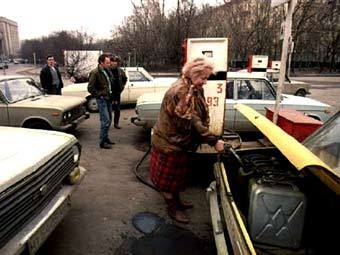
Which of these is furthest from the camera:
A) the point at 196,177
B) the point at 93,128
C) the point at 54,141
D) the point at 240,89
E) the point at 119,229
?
the point at 93,128

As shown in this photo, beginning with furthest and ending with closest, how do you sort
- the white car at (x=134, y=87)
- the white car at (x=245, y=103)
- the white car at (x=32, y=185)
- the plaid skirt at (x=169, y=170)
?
the white car at (x=134, y=87), the white car at (x=245, y=103), the plaid skirt at (x=169, y=170), the white car at (x=32, y=185)

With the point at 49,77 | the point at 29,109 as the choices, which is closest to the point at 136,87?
the point at 49,77

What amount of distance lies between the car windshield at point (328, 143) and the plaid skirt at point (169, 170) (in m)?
1.29

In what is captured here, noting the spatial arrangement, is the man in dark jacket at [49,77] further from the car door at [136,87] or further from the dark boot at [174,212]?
the dark boot at [174,212]

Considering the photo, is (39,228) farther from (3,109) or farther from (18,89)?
(18,89)

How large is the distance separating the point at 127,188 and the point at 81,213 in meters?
0.90

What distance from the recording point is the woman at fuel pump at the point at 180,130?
320 centimetres

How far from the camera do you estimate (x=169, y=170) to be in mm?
3488

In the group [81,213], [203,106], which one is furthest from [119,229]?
[203,106]

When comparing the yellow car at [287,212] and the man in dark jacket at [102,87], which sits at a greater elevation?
the man in dark jacket at [102,87]

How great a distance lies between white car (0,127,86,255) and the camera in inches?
84.8

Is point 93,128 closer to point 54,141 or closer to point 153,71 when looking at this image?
point 54,141

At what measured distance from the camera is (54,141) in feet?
10.0

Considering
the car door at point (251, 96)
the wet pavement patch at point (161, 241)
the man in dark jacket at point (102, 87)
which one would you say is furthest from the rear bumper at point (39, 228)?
the car door at point (251, 96)
